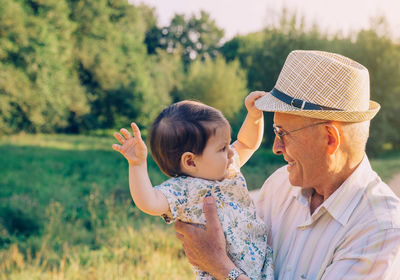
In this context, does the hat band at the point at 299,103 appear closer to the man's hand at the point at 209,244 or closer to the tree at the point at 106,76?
the man's hand at the point at 209,244

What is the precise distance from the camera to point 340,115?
193cm

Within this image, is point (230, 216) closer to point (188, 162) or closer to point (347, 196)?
point (188, 162)

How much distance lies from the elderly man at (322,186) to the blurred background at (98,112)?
272 centimetres

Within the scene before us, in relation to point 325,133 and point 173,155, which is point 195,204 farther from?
point 325,133

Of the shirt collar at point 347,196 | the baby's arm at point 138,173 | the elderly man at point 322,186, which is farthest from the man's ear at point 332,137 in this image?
the baby's arm at point 138,173

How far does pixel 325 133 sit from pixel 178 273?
326cm

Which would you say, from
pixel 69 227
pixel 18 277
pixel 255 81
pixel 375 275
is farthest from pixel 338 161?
pixel 255 81

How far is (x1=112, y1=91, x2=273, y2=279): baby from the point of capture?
2088 mm

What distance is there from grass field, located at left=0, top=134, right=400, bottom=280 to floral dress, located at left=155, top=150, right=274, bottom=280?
8.44ft

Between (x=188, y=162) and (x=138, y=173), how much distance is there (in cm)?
36

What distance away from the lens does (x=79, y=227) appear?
687cm

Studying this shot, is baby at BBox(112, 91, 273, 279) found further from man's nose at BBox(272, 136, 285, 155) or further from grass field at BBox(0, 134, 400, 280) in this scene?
grass field at BBox(0, 134, 400, 280)

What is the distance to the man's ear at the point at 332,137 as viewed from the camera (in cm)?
196

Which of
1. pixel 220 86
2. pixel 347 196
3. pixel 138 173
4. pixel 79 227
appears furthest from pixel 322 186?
pixel 220 86
